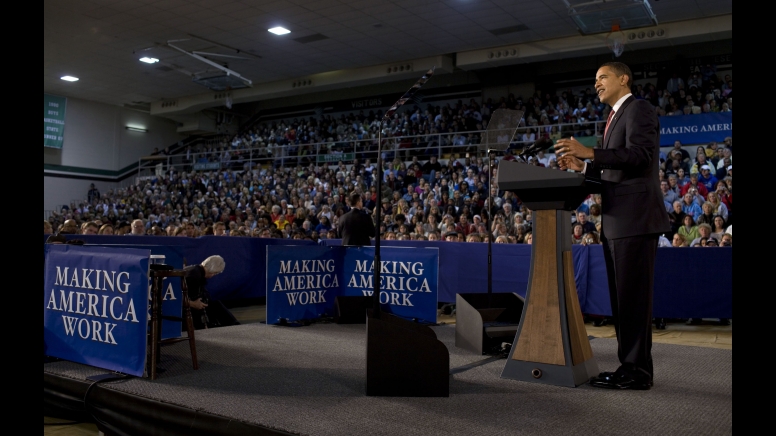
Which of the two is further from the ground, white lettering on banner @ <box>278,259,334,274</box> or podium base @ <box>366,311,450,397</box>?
white lettering on banner @ <box>278,259,334,274</box>

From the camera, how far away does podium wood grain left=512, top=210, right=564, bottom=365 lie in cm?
284

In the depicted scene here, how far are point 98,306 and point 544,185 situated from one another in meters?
2.39

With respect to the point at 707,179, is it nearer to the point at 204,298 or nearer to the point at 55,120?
the point at 204,298

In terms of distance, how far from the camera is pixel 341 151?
18.2 metres

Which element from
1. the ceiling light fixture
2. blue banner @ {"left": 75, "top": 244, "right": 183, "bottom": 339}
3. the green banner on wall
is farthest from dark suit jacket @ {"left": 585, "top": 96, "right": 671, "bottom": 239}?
the green banner on wall

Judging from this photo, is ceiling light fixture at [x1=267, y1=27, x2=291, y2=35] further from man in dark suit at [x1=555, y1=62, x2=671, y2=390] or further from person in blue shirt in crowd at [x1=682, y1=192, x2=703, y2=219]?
man in dark suit at [x1=555, y1=62, x2=671, y2=390]

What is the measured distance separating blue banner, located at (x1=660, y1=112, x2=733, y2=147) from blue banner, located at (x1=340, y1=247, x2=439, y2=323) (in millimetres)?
8318

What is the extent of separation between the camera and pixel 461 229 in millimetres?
10492

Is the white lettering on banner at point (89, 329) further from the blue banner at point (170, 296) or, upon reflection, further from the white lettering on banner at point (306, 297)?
the white lettering on banner at point (306, 297)

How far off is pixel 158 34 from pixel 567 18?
371 inches

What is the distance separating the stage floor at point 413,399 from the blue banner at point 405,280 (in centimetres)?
156

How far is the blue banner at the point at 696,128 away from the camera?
443 inches

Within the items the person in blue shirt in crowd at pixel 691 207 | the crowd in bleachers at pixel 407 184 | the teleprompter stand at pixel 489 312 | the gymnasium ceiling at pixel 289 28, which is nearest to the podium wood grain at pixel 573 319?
the teleprompter stand at pixel 489 312
